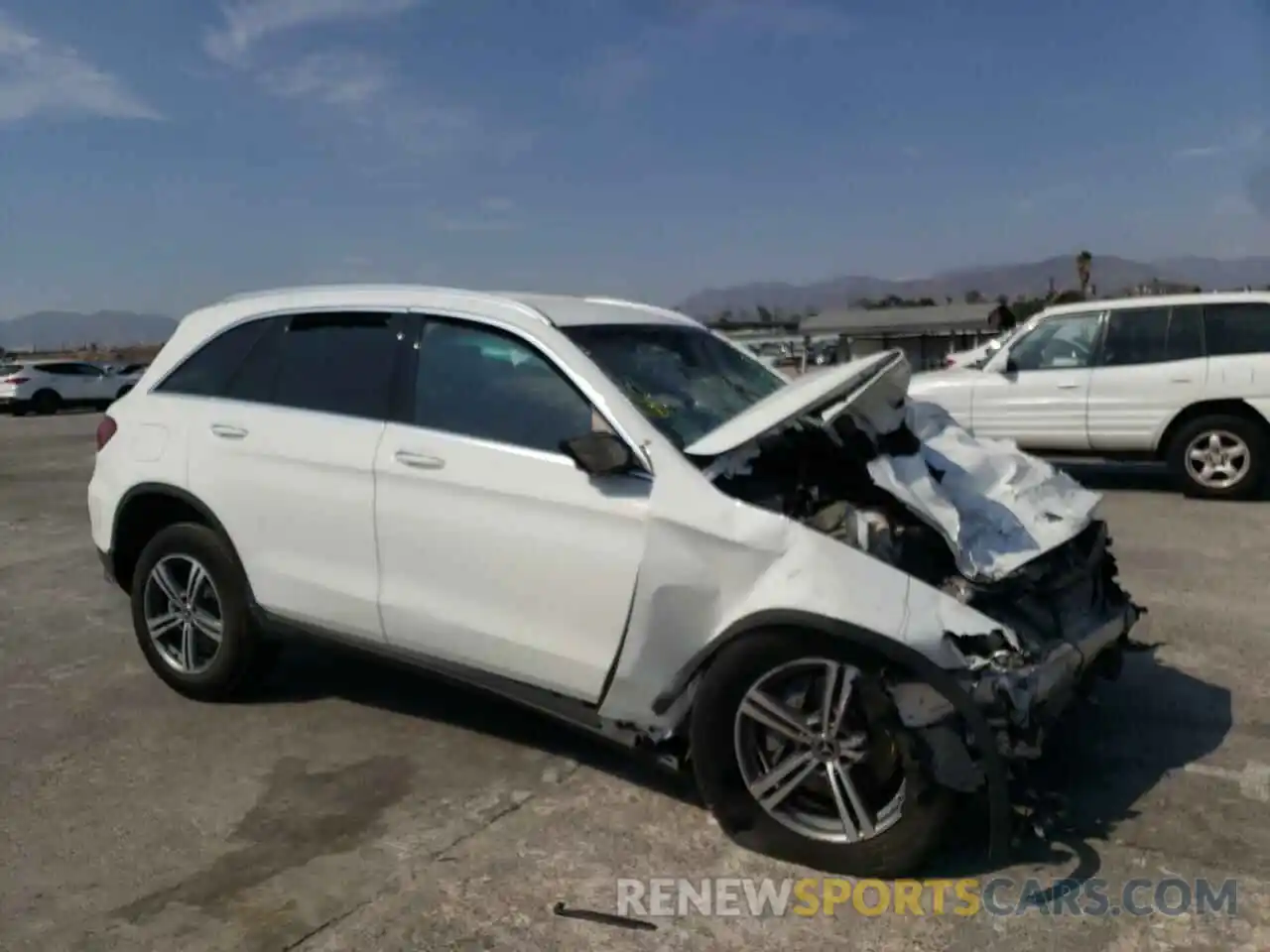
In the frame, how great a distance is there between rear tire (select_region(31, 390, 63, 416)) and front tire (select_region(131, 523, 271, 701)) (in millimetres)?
27904

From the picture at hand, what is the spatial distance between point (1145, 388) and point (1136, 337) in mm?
507

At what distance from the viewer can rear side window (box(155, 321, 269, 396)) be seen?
4.80 meters

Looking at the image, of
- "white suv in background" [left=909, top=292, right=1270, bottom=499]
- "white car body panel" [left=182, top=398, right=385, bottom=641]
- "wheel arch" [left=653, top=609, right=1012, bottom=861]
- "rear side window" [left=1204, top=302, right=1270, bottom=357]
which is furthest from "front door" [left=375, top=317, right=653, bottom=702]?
"rear side window" [left=1204, top=302, right=1270, bottom=357]

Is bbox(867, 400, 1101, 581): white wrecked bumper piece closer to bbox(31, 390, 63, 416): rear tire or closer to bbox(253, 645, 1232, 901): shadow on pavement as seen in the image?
bbox(253, 645, 1232, 901): shadow on pavement

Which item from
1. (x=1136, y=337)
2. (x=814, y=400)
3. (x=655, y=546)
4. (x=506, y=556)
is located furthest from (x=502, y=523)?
(x=1136, y=337)

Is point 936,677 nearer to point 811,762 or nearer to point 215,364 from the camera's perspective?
point 811,762

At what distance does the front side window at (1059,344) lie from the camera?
1005 centimetres

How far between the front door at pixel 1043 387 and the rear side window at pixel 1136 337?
133mm

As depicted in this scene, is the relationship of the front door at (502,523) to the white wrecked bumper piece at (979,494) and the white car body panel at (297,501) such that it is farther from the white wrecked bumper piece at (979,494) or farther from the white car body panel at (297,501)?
the white wrecked bumper piece at (979,494)

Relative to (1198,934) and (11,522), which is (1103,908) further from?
(11,522)

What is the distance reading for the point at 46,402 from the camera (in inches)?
1164

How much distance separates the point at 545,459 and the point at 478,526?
34 centimetres

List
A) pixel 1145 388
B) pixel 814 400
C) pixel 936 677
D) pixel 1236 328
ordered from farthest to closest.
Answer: pixel 1145 388 → pixel 1236 328 → pixel 814 400 → pixel 936 677

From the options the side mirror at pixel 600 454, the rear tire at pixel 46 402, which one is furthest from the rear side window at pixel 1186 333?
the rear tire at pixel 46 402
